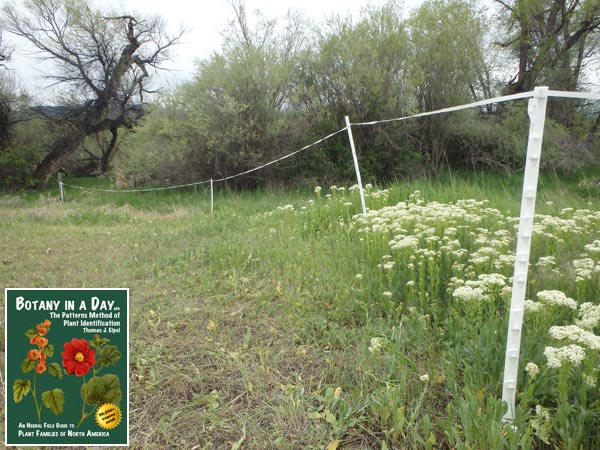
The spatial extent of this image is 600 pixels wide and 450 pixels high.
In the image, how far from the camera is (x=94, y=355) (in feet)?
6.79

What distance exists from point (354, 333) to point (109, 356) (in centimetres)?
148

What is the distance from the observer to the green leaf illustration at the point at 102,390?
2.01 m

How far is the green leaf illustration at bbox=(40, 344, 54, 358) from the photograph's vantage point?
2043mm

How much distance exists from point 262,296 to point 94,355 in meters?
1.71

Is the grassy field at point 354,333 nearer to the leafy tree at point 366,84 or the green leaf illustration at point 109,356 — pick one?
the green leaf illustration at point 109,356

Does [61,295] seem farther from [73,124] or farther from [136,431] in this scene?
[73,124]

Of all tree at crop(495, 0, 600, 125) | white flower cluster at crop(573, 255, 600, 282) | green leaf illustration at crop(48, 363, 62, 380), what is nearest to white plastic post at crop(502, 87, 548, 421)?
white flower cluster at crop(573, 255, 600, 282)

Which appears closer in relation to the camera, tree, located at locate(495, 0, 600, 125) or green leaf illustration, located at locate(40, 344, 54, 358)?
green leaf illustration, located at locate(40, 344, 54, 358)

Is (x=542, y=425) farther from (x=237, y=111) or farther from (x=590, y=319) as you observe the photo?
(x=237, y=111)

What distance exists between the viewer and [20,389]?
80.4 inches

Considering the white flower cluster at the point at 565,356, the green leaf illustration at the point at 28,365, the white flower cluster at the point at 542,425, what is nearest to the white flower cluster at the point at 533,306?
the white flower cluster at the point at 565,356

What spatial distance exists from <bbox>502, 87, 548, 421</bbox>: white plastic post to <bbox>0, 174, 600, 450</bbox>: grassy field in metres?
0.07

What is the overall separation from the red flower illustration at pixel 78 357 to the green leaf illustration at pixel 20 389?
8.2 inches

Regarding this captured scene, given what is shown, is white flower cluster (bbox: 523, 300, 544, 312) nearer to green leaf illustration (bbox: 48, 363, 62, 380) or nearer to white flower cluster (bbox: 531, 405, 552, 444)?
white flower cluster (bbox: 531, 405, 552, 444)
